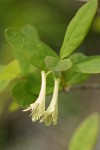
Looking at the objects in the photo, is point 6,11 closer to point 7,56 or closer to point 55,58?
point 7,56

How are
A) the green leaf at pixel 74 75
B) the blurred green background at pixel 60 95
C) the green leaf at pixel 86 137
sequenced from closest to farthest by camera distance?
the green leaf at pixel 74 75 → the green leaf at pixel 86 137 → the blurred green background at pixel 60 95

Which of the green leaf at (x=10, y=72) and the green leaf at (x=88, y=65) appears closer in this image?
the green leaf at (x=88, y=65)

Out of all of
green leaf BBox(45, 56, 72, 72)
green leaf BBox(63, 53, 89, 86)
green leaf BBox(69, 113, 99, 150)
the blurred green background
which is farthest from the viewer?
the blurred green background

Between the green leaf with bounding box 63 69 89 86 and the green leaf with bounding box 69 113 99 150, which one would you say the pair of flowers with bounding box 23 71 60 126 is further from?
the green leaf with bounding box 69 113 99 150

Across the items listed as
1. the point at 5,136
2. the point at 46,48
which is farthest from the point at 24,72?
the point at 5,136

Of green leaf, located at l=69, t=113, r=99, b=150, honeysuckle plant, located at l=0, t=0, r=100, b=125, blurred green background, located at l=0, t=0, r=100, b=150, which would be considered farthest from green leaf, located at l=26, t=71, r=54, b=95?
blurred green background, located at l=0, t=0, r=100, b=150

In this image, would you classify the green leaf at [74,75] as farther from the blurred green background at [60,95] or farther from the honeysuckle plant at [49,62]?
the blurred green background at [60,95]

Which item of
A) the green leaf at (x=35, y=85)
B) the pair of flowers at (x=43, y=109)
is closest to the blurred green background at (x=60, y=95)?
the green leaf at (x=35, y=85)

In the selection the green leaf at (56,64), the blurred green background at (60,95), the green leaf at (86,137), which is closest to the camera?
the green leaf at (56,64)
